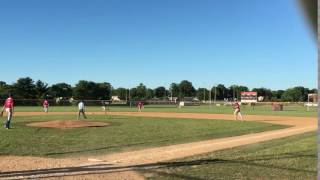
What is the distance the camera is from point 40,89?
467 ft

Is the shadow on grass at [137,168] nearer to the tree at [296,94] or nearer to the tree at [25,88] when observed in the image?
the tree at [25,88]

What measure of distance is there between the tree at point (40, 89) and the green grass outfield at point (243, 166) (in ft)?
429

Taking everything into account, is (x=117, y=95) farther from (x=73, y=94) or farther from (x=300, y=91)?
(x=300, y=91)

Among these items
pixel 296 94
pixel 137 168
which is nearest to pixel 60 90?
pixel 296 94

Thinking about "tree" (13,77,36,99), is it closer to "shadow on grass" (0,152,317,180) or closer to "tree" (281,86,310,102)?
"tree" (281,86,310,102)

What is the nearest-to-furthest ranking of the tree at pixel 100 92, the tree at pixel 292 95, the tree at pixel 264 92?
the tree at pixel 100 92, the tree at pixel 292 95, the tree at pixel 264 92

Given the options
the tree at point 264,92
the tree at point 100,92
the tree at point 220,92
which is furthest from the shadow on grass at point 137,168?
the tree at point 220,92

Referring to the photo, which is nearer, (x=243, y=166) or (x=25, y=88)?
(x=243, y=166)

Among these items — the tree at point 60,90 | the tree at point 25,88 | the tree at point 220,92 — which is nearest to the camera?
the tree at point 25,88

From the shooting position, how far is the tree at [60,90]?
14848 cm

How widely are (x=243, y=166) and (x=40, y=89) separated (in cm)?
13595

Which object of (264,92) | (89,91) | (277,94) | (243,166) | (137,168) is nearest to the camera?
(137,168)

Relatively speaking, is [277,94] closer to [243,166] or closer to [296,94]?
[296,94]

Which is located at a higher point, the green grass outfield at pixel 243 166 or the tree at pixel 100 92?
the tree at pixel 100 92
